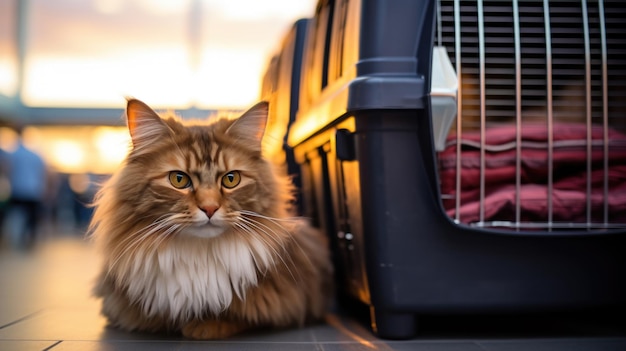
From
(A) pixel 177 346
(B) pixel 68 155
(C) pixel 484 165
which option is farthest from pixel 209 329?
(B) pixel 68 155

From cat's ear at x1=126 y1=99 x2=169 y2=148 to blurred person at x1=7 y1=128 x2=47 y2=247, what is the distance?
4212 millimetres

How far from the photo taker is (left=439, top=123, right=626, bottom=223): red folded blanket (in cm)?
136

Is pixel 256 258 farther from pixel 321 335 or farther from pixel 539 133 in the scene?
pixel 539 133

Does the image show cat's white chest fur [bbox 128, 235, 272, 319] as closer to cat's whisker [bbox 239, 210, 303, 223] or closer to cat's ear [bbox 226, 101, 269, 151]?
cat's whisker [bbox 239, 210, 303, 223]

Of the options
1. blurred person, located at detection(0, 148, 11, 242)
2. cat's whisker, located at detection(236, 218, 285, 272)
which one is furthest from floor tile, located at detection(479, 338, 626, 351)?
blurred person, located at detection(0, 148, 11, 242)

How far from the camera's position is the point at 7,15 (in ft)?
27.9

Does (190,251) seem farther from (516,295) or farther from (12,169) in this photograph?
(12,169)

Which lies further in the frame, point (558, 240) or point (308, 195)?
point (308, 195)

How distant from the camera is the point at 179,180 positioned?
4.33 ft

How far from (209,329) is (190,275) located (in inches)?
5.7

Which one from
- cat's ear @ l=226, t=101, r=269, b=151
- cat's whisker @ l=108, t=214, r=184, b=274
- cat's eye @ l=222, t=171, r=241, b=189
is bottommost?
cat's whisker @ l=108, t=214, r=184, b=274

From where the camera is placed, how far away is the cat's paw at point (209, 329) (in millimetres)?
1364

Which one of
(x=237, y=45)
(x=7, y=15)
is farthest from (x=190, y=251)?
(x=7, y=15)

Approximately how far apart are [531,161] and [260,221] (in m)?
0.68
